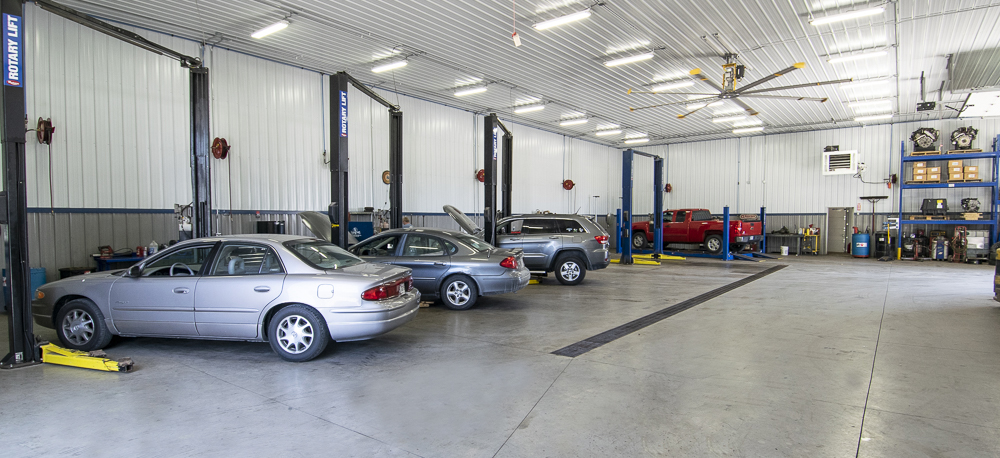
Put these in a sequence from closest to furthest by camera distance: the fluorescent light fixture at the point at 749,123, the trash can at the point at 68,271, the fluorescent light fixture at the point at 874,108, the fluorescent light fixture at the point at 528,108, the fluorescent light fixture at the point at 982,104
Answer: the trash can at the point at 68,271
the fluorescent light fixture at the point at 982,104
the fluorescent light fixture at the point at 874,108
the fluorescent light fixture at the point at 528,108
the fluorescent light fixture at the point at 749,123

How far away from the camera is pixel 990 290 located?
9.88 metres

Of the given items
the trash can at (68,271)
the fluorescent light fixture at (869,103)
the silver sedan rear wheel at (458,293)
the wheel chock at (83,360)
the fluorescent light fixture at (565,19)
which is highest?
the fluorescent light fixture at (869,103)

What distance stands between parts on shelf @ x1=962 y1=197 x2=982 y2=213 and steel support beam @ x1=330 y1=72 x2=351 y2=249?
20478 millimetres

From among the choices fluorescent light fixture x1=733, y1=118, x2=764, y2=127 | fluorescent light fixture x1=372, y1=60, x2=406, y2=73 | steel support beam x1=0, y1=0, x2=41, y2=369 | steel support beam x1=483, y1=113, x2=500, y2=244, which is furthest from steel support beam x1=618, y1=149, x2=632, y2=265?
steel support beam x1=0, y1=0, x2=41, y2=369

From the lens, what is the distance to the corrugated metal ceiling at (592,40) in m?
9.21

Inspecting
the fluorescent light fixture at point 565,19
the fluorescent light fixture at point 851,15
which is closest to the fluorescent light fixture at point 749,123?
the fluorescent light fixture at point 851,15

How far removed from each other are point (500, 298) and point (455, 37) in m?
5.73

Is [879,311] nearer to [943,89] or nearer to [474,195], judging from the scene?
[943,89]

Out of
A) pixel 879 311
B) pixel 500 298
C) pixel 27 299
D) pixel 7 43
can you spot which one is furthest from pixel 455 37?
pixel 879 311

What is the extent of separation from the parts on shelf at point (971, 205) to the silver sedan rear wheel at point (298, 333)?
21540 millimetres

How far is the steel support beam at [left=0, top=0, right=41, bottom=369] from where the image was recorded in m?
4.72

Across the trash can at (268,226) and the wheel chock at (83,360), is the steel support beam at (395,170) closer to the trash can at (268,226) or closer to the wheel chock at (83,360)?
the trash can at (268,226)

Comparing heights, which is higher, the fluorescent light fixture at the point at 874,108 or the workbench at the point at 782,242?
the fluorescent light fixture at the point at 874,108

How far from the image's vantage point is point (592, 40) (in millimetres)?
10953
